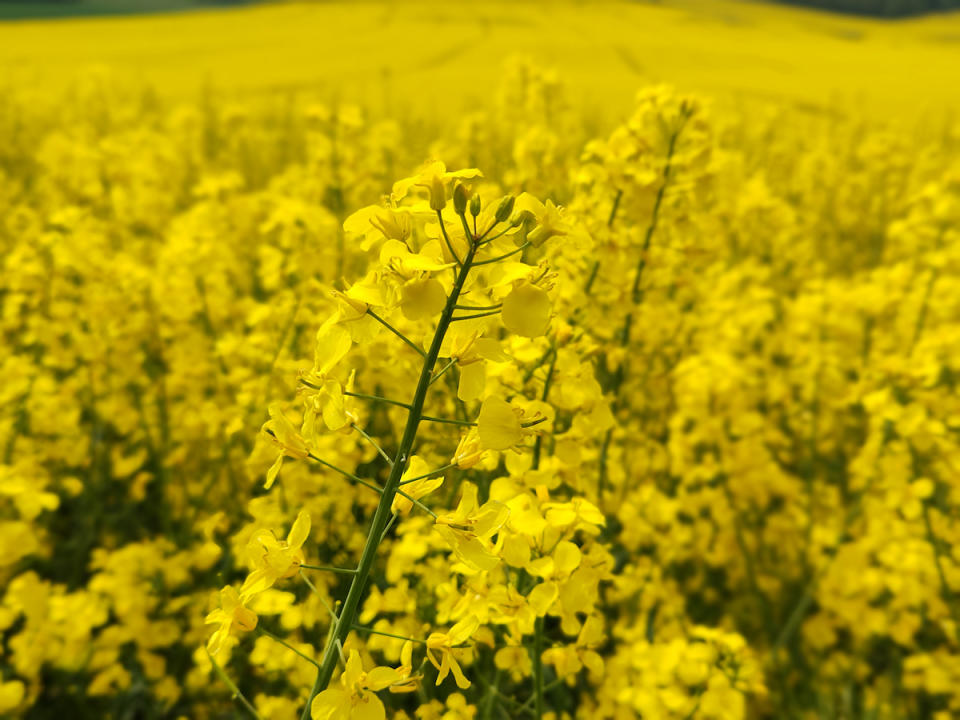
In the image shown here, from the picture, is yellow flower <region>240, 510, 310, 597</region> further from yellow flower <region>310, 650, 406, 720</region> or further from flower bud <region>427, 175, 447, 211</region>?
flower bud <region>427, 175, 447, 211</region>

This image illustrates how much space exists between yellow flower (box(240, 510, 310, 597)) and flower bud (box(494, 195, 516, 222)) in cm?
38

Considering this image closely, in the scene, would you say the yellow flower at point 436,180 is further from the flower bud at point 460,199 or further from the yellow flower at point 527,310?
the yellow flower at point 527,310

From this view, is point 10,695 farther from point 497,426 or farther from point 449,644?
point 497,426

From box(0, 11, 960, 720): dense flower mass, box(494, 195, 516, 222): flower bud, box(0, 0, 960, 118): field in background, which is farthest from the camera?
box(0, 0, 960, 118): field in background

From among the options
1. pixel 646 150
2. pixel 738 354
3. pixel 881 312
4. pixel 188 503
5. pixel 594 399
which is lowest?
pixel 188 503

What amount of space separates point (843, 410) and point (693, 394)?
49.5 inches

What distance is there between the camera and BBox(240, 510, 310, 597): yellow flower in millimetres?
787

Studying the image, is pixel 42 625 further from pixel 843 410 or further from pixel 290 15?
pixel 290 15

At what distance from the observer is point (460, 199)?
2.35 feet

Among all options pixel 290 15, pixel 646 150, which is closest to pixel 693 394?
pixel 646 150

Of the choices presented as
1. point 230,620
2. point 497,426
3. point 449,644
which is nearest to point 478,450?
point 497,426

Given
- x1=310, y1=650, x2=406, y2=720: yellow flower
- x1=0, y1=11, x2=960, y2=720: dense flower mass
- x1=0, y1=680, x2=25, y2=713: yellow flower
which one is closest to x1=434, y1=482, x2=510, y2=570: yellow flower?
x1=0, y1=11, x2=960, y2=720: dense flower mass

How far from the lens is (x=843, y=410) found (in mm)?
3285

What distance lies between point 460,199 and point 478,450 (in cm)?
28
